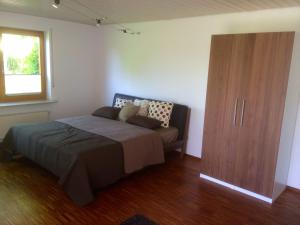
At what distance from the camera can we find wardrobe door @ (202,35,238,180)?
3021 millimetres

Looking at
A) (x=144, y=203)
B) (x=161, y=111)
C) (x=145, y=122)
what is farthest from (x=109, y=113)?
(x=144, y=203)

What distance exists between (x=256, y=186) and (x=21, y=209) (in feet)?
8.64

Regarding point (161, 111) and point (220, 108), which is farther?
point (161, 111)

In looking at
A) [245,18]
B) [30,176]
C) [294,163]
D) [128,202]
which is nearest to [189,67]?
[245,18]

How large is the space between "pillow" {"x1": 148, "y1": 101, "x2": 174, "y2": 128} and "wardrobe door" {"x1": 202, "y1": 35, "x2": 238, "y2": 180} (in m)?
0.94

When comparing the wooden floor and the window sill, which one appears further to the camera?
the window sill

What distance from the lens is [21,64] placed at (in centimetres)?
443

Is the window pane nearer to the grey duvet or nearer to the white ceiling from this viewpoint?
the white ceiling

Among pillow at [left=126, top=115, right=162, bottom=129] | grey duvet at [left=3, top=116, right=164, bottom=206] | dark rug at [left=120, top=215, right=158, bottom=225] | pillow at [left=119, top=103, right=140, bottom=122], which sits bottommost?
dark rug at [left=120, top=215, right=158, bottom=225]

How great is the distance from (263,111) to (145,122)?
1.76m

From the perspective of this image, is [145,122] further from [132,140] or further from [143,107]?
[132,140]

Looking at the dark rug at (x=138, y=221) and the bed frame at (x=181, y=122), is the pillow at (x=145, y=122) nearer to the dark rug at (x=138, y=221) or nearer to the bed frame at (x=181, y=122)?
the bed frame at (x=181, y=122)

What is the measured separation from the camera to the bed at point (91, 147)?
2.74m

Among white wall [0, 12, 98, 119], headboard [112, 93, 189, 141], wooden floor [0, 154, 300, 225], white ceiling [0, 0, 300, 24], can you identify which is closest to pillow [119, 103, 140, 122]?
headboard [112, 93, 189, 141]
